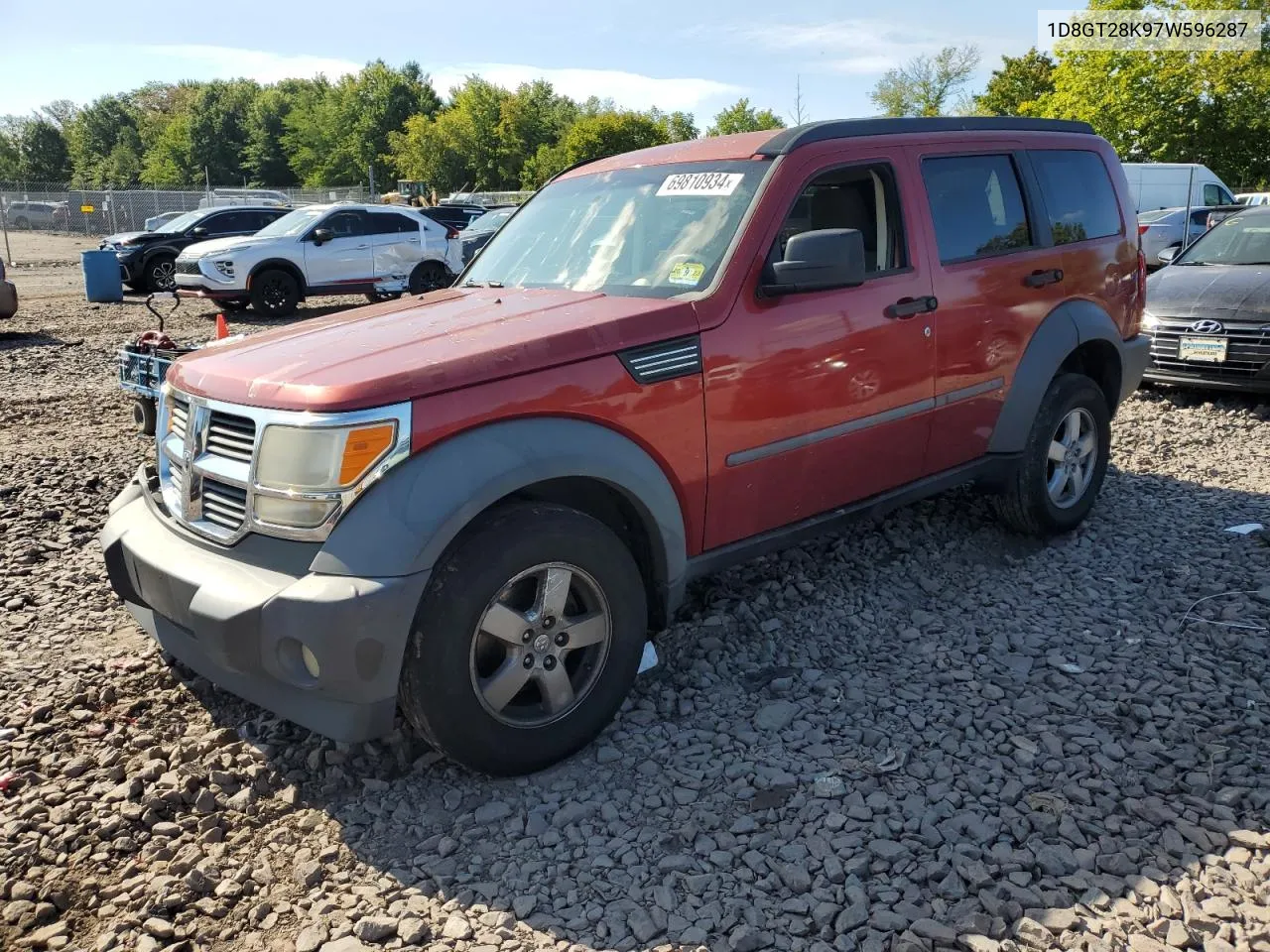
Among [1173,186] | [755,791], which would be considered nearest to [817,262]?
[755,791]

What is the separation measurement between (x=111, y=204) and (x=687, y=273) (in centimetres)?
4302

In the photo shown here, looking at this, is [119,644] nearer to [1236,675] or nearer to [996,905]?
[996,905]

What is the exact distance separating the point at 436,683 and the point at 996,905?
1634 mm

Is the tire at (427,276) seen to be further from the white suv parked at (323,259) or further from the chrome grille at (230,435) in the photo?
the chrome grille at (230,435)

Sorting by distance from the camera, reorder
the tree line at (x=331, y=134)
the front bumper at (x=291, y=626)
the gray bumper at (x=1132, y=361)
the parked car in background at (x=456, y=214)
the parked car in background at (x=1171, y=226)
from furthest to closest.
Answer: the tree line at (x=331, y=134)
the parked car in background at (x=456, y=214)
the parked car in background at (x=1171, y=226)
the gray bumper at (x=1132, y=361)
the front bumper at (x=291, y=626)

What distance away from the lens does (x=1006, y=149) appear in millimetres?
4906

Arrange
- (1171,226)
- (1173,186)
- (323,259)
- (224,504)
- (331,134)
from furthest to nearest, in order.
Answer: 1. (331,134)
2. (1173,186)
3. (1171,226)
4. (323,259)
5. (224,504)

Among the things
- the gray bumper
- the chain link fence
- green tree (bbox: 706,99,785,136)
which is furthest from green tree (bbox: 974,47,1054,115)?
the gray bumper

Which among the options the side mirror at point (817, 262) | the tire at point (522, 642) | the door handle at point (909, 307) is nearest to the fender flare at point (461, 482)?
the tire at point (522, 642)

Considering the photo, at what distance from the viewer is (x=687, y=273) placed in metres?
3.72

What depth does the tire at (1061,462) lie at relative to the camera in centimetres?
502

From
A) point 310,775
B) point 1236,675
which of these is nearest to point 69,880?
point 310,775

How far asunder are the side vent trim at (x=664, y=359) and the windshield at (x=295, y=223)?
14.0 m

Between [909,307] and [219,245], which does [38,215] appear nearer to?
[219,245]
